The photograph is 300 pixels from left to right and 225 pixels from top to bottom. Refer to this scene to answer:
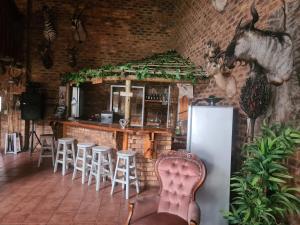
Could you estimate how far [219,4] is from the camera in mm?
4809

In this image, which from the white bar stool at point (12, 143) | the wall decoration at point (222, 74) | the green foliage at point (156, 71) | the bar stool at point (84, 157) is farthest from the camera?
the white bar stool at point (12, 143)

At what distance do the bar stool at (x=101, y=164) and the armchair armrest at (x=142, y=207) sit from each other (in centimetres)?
206

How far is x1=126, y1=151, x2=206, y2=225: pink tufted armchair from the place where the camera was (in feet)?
8.97

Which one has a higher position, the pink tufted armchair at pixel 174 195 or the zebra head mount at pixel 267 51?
the zebra head mount at pixel 267 51

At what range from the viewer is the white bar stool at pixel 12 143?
7.47 m

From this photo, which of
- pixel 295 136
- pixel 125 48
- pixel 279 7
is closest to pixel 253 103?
pixel 295 136

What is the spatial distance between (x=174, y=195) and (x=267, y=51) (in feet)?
5.97

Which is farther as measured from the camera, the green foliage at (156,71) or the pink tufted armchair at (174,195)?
the green foliage at (156,71)

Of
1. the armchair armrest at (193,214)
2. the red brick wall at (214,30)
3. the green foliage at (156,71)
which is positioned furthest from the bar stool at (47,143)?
the armchair armrest at (193,214)

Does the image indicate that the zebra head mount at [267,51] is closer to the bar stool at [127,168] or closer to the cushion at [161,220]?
the cushion at [161,220]

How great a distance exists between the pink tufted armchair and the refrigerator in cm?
49

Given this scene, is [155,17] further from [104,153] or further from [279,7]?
[279,7]

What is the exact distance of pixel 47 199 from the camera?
4262mm

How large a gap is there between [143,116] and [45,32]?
3693 millimetres
